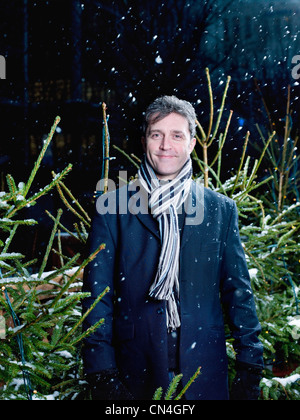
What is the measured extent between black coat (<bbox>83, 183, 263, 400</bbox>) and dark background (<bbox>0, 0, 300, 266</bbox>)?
22.2ft

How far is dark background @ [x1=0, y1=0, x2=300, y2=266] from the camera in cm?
873

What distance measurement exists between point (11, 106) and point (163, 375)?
26.9 feet

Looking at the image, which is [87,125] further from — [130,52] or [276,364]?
[276,364]

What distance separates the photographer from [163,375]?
1.94 m

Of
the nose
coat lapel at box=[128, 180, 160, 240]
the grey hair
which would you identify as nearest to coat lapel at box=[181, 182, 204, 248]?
coat lapel at box=[128, 180, 160, 240]

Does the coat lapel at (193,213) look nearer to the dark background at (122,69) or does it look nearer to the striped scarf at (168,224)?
the striped scarf at (168,224)

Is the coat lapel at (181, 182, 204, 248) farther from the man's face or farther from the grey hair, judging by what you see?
the grey hair

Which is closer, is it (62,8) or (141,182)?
(141,182)

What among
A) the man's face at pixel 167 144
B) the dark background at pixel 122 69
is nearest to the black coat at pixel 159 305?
the man's face at pixel 167 144

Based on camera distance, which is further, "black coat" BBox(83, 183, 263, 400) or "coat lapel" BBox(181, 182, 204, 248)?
"coat lapel" BBox(181, 182, 204, 248)

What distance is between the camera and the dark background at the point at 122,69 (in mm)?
8734

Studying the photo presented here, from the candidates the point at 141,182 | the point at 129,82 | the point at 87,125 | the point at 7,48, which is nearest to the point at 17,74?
the point at 7,48

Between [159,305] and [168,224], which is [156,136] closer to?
[168,224]

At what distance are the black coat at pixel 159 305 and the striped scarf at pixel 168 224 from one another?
0.05 m
